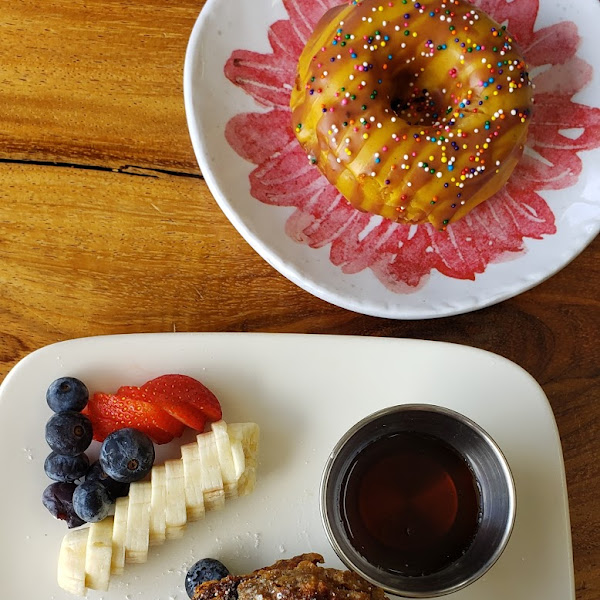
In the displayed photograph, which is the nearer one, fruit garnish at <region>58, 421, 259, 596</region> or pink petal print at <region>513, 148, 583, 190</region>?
fruit garnish at <region>58, 421, 259, 596</region>

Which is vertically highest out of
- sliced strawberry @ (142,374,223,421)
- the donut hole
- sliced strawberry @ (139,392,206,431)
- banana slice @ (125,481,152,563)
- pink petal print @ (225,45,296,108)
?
the donut hole

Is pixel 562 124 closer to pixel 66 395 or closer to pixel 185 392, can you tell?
pixel 185 392

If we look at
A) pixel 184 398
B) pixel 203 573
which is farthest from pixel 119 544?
pixel 184 398

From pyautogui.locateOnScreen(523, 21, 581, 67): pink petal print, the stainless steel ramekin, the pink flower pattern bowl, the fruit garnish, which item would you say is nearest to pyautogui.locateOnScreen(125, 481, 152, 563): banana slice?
the fruit garnish

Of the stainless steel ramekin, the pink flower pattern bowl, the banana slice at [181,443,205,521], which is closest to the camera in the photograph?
the stainless steel ramekin

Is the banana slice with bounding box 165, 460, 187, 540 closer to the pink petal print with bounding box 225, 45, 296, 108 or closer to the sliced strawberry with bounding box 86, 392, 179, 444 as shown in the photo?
the sliced strawberry with bounding box 86, 392, 179, 444

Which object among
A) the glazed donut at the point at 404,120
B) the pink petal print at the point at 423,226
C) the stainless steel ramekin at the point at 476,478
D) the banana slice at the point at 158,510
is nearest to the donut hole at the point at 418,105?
the glazed donut at the point at 404,120

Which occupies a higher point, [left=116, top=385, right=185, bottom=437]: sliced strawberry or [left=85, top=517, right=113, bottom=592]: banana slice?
[left=116, top=385, right=185, bottom=437]: sliced strawberry
